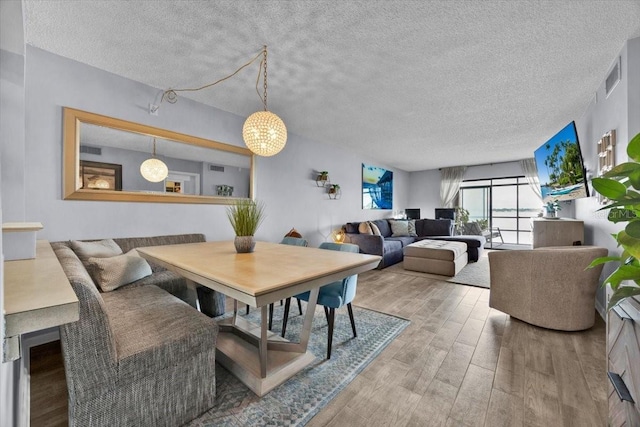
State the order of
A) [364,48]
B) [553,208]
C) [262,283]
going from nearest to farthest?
[262,283] < [364,48] < [553,208]

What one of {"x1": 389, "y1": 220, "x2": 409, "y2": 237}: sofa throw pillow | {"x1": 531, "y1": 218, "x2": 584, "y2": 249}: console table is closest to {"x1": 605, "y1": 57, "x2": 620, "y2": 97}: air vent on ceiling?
{"x1": 531, "y1": 218, "x2": 584, "y2": 249}: console table

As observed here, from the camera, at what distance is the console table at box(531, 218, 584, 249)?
9.65ft

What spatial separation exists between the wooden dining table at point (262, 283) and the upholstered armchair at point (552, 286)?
167 cm

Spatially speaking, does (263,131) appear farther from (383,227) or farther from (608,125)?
(383,227)

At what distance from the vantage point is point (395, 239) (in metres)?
5.39

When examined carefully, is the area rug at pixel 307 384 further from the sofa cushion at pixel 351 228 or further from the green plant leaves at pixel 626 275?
the sofa cushion at pixel 351 228

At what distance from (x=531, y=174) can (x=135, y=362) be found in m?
8.11

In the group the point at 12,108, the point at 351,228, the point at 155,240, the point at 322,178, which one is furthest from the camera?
the point at 351,228

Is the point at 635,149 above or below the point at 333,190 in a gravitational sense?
below

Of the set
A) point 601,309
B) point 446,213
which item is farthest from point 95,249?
point 446,213

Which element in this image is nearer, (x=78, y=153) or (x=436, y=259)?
(x=78, y=153)

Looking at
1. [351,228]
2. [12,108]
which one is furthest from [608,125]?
[12,108]

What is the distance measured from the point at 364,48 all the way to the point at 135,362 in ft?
8.21

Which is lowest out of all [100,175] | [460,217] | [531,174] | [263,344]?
[263,344]
